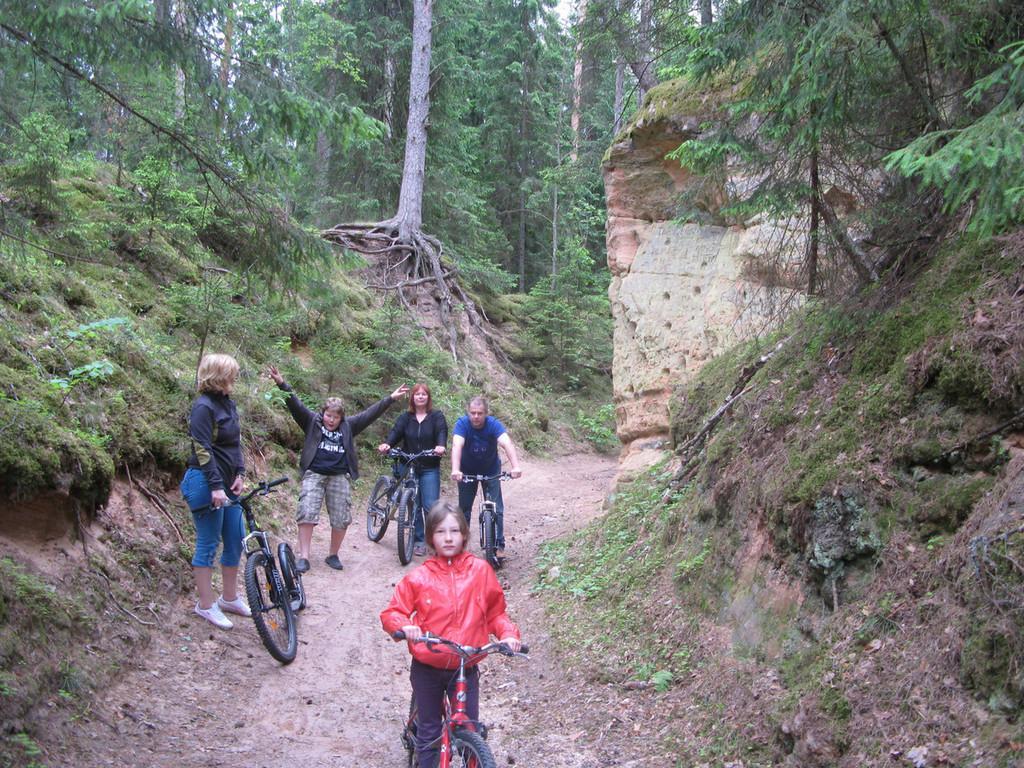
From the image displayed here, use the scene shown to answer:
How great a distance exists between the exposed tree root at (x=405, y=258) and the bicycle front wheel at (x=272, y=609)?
13.1m

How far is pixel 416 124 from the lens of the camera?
20.0 meters

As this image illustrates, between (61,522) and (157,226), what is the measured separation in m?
6.72

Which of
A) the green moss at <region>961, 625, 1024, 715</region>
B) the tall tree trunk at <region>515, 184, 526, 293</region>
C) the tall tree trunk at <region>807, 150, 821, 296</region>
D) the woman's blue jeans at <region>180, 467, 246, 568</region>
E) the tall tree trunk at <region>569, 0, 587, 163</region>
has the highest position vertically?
the tall tree trunk at <region>569, 0, 587, 163</region>

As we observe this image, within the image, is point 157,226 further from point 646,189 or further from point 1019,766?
point 1019,766

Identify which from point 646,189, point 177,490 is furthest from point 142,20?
point 646,189

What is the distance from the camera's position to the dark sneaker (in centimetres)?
806

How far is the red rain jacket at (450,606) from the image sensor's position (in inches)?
137

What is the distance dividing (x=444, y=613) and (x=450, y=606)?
4 centimetres

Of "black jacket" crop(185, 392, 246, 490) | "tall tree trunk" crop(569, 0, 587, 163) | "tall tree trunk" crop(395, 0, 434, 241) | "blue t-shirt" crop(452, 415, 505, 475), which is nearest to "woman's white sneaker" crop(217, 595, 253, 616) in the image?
"black jacket" crop(185, 392, 246, 490)

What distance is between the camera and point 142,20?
4363 millimetres

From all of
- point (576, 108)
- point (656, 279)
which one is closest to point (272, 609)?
point (656, 279)

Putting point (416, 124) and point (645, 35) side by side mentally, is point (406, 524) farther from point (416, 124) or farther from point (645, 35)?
point (416, 124)

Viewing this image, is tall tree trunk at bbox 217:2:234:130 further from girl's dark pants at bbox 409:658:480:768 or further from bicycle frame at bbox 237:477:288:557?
girl's dark pants at bbox 409:658:480:768

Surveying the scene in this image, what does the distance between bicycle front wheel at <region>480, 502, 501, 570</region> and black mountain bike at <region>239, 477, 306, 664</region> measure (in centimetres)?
264
